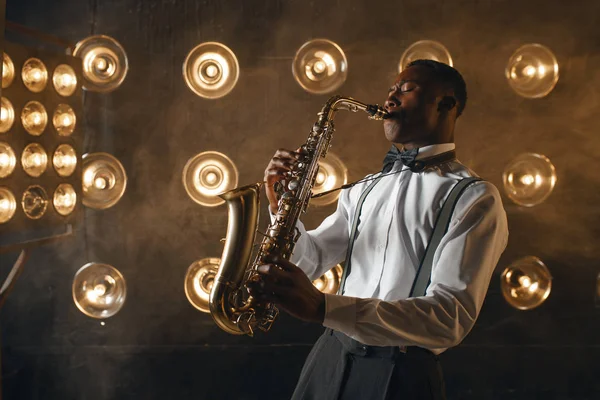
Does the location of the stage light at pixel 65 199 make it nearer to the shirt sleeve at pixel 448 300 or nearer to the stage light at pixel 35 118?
the stage light at pixel 35 118

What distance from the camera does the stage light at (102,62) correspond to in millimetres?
3914

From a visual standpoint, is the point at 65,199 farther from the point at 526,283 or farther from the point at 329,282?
the point at 526,283

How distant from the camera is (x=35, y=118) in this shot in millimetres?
3170

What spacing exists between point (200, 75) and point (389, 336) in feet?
8.64

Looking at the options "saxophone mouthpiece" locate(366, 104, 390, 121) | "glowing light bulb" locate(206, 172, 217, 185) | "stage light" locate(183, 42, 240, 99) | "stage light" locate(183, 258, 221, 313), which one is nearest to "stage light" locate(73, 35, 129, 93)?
"stage light" locate(183, 42, 240, 99)

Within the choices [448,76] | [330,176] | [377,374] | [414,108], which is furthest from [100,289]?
[448,76]

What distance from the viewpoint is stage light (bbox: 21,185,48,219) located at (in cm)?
309

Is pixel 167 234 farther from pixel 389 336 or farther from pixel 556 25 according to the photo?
pixel 556 25

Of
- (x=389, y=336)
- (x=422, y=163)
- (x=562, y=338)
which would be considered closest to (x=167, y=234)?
(x=422, y=163)

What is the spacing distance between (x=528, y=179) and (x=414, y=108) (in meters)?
1.90

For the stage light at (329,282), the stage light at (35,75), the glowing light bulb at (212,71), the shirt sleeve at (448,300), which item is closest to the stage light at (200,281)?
the stage light at (329,282)

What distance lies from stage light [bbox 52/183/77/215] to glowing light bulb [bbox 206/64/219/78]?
117cm

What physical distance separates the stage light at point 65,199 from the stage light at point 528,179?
A: 277 centimetres

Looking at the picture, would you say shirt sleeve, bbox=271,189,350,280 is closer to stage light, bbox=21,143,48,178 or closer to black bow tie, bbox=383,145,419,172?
black bow tie, bbox=383,145,419,172
